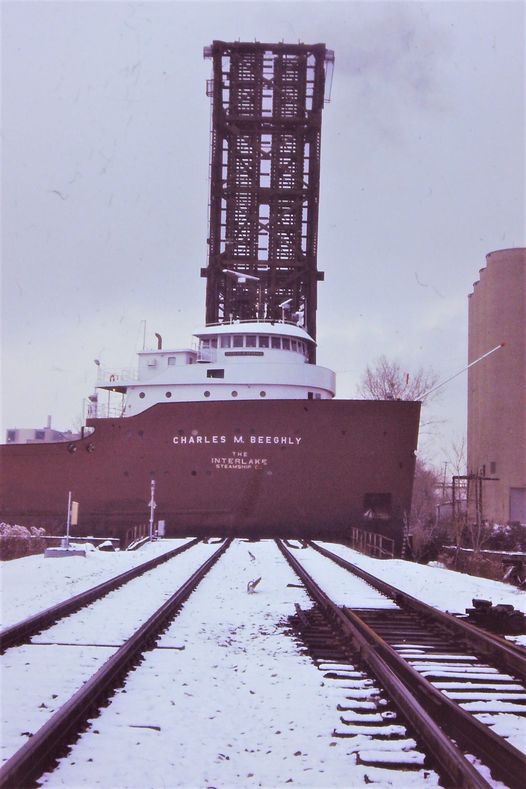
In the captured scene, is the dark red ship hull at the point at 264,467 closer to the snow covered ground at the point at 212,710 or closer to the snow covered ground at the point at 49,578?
the snow covered ground at the point at 49,578

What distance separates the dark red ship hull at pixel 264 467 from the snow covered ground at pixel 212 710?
13.9 meters

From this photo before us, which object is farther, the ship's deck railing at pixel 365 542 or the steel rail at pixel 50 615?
the ship's deck railing at pixel 365 542

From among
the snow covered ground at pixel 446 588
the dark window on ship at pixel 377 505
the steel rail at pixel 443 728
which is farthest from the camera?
the dark window on ship at pixel 377 505

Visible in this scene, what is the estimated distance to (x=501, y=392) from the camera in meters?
44.1

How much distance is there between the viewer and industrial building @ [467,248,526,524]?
42312mm

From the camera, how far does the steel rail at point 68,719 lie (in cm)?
325

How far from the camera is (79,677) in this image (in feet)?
17.0

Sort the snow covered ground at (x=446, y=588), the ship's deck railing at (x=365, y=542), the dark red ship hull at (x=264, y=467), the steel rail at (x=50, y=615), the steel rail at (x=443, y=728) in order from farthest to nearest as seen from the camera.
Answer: the dark red ship hull at (x=264, y=467)
the ship's deck railing at (x=365, y=542)
the snow covered ground at (x=446, y=588)
the steel rail at (x=50, y=615)
the steel rail at (x=443, y=728)

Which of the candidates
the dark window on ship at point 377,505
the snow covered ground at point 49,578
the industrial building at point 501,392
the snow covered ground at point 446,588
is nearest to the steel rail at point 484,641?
the snow covered ground at point 446,588

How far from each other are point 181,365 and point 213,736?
22361 mm

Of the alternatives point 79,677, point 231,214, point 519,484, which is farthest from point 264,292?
point 79,677

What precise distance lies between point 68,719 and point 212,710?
868mm

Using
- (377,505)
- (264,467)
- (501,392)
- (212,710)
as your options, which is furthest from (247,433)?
(501,392)

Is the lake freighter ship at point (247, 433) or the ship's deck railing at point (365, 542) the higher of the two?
the lake freighter ship at point (247, 433)
